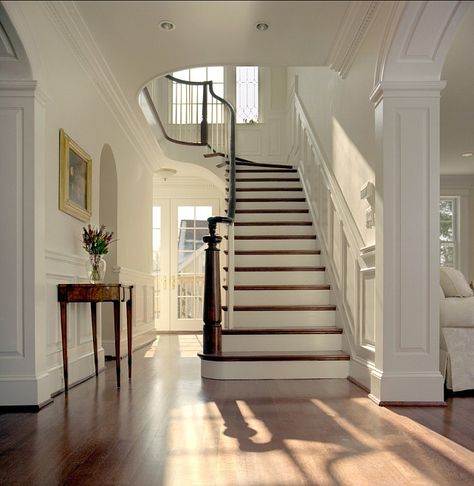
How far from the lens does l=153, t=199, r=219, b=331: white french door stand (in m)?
9.16

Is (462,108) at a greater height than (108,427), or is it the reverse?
(462,108)

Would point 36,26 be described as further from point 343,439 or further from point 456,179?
point 456,179

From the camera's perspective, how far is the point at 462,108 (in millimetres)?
6250

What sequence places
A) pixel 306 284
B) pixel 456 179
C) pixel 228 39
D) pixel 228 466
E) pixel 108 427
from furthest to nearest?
pixel 456 179, pixel 306 284, pixel 228 39, pixel 108 427, pixel 228 466

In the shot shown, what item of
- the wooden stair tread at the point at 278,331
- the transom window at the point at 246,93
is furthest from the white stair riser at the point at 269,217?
the transom window at the point at 246,93

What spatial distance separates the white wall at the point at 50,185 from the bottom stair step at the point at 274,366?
43.0 inches

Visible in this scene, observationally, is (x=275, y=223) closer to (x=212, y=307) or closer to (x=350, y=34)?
(x=212, y=307)

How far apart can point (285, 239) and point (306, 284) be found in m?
0.78

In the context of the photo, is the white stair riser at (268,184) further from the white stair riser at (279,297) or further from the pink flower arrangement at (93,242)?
the pink flower arrangement at (93,242)

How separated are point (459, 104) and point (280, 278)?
2.86m

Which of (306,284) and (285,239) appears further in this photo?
(285,239)

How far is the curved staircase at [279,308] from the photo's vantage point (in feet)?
14.0

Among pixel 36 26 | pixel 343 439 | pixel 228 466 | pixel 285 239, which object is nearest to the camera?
pixel 228 466

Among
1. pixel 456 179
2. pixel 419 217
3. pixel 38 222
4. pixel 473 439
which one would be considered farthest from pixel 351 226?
pixel 456 179
